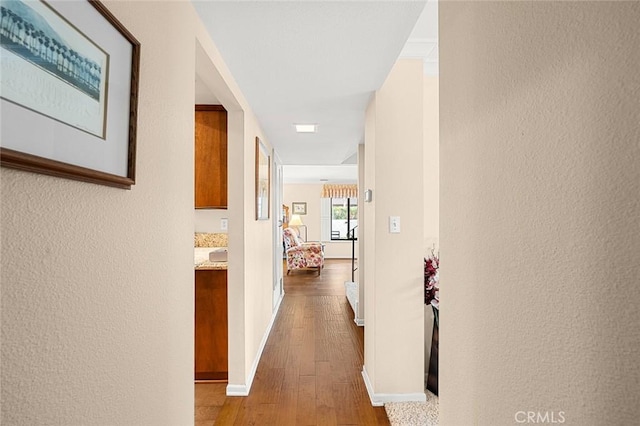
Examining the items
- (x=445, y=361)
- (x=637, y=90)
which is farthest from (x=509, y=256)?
(x=445, y=361)

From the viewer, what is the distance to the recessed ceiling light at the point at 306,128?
333 centimetres

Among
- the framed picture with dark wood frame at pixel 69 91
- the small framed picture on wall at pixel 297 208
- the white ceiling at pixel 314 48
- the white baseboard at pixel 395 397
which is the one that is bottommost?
the white baseboard at pixel 395 397

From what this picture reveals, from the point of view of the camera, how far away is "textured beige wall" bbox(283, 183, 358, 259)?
1034cm

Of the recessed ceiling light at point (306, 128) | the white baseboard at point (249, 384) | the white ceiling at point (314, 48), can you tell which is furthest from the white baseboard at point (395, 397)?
the recessed ceiling light at point (306, 128)

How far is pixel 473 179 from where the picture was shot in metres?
0.86

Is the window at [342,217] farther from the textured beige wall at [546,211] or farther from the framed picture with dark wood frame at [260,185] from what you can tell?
the textured beige wall at [546,211]

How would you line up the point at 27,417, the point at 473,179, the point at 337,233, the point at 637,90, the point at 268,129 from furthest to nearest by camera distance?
1. the point at 337,233
2. the point at 268,129
3. the point at 473,179
4. the point at 27,417
5. the point at 637,90

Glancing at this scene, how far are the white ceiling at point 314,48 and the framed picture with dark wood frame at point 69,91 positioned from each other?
29.6 inches

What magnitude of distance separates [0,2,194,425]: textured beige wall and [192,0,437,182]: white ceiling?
0.30 meters

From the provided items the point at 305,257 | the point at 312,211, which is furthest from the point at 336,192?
the point at 305,257

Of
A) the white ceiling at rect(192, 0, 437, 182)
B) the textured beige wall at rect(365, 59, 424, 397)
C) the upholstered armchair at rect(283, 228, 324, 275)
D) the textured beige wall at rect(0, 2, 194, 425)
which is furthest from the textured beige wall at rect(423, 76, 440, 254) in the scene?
the upholstered armchair at rect(283, 228, 324, 275)

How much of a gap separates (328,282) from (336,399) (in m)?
4.27

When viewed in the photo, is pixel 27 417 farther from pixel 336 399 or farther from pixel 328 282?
pixel 328 282

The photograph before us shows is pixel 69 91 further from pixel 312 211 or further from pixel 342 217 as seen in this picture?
pixel 342 217
